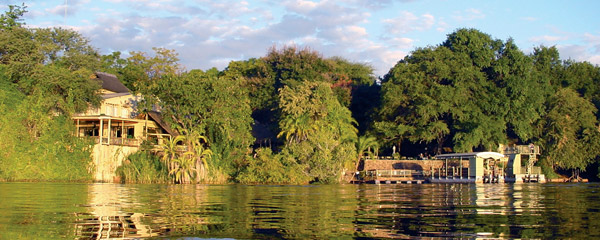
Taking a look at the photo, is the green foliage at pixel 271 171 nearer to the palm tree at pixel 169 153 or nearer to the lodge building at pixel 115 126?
the palm tree at pixel 169 153

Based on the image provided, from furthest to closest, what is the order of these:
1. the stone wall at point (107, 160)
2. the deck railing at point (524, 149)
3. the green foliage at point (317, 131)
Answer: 1. the deck railing at point (524, 149)
2. the green foliage at point (317, 131)
3. the stone wall at point (107, 160)

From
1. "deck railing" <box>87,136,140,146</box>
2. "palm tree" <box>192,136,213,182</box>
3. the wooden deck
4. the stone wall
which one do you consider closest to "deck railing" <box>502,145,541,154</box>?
the wooden deck

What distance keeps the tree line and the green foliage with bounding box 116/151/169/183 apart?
0.14 m

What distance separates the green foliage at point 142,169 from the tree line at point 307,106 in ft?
0.46

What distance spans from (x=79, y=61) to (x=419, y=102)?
27924 millimetres

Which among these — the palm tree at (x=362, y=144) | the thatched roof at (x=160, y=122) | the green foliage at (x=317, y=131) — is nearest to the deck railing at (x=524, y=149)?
the palm tree at (x=362, y=144)

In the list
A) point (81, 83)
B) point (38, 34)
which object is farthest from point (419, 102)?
point (38, 34)

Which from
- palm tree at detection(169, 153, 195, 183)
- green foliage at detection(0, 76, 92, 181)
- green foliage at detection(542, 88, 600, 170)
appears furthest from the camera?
green foliage at detection(542, 88, 600, 170)

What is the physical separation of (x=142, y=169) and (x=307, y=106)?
13.3 metres

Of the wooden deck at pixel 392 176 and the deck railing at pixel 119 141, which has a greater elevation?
the deck railing at pixel 119 141

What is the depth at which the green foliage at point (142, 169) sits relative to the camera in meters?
38.5

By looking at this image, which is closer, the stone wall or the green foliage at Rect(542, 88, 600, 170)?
the stone wall

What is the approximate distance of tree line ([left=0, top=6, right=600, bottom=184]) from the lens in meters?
40.9

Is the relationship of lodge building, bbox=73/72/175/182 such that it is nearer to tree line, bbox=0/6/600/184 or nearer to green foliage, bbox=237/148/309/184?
tree line, bbox=0/6/600/184
